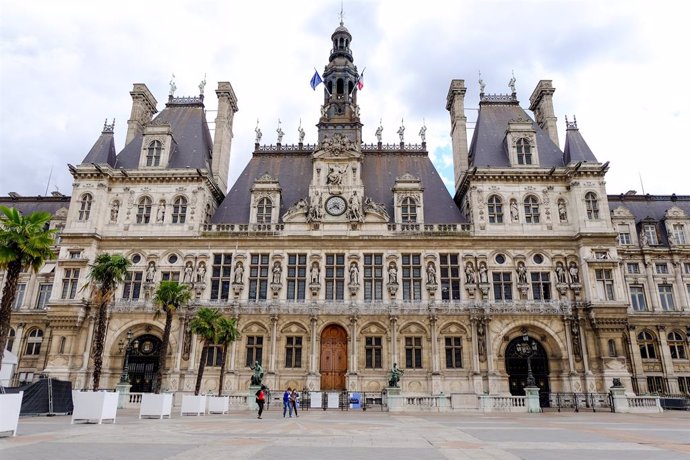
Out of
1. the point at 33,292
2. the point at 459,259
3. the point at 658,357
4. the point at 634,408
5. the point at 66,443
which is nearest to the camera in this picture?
the point at 66,443

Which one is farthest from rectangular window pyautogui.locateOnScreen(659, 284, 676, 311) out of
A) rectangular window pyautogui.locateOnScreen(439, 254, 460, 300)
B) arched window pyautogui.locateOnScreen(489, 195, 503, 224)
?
rectangular window pyautogui.locateOnScreen(439, 254, 460, 300)

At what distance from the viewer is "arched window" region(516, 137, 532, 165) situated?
42969 mm

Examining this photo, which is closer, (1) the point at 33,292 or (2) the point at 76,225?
(2) the point at 76,225

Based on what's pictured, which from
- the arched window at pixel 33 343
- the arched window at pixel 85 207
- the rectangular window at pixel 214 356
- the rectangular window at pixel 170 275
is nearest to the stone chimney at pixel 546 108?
the rectangular window at pixel 214 356

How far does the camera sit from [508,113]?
161 feet

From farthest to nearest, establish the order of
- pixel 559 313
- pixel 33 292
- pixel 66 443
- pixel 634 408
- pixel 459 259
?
1. pixel 33 292
2. pixel 459 259
3. pixel 559 313
4. pixel 634 408
5. pixel 66 443

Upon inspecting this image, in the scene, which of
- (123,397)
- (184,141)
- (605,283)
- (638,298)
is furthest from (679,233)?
(123,397)

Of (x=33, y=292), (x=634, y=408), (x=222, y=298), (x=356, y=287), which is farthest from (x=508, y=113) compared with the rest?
(x=33, y=292)

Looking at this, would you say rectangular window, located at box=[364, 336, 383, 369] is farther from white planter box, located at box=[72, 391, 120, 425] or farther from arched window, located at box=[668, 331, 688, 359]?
arched window, located at box=[668, 331, 688, 359]

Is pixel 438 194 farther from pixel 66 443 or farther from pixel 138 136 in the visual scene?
pixel 66 443

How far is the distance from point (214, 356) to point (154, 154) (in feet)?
63.4

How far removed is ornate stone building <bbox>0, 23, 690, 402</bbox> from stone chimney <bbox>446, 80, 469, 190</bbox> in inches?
10.5

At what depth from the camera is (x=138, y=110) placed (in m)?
49.7

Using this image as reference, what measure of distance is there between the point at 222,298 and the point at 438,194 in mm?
21238
